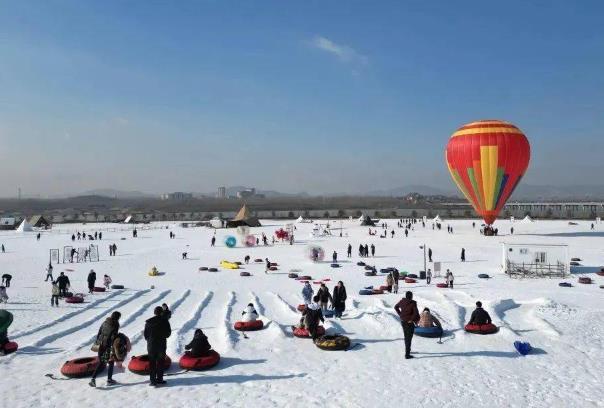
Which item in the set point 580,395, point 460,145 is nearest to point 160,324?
point 580,395

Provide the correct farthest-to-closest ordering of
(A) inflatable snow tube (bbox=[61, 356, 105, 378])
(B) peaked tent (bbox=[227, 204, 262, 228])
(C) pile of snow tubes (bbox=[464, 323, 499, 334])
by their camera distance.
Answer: (B) peaked tent (bbox=[227, 204, 262, 228])
(C) pile of snow tubes (bbox=[464, 323, 499, 334])
(A) inflatable snow tube (bbox=[61, 356, 105, 378])

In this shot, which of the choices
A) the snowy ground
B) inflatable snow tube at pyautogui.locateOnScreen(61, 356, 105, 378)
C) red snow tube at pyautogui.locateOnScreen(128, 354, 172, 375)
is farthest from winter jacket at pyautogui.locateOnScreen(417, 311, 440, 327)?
inflatable snow tube at pyautogui.locateOnScreen(61, 356, 105, 378)

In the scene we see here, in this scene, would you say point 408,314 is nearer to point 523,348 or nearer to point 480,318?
point 523,348

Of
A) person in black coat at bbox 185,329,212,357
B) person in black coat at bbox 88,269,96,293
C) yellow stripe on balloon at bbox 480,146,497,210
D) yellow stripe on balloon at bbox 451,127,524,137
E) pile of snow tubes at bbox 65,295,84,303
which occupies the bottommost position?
pile of snow tubes at bbox 65,295,84,303

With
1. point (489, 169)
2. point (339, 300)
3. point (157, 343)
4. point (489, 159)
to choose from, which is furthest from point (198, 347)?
point (489, 169)

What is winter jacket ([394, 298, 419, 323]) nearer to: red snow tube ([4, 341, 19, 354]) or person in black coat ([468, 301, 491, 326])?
person in black coat ([468, 301, 491, 326])

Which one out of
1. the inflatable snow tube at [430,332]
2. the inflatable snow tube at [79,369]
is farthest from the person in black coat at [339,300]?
the inflatable snow tube at [79,369]

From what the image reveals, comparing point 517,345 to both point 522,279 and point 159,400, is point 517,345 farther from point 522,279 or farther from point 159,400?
point 522,279
